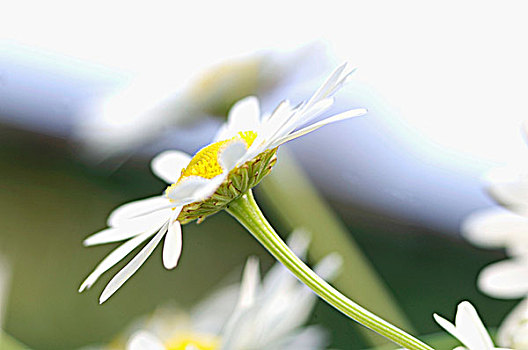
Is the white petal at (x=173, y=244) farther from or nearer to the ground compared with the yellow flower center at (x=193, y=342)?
farther from the ground

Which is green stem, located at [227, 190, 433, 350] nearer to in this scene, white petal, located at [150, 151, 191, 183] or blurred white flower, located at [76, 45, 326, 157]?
white petal, located at [150, 151, 191, 183]

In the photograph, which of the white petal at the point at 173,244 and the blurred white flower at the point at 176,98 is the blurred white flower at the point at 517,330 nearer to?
the white petal at the point at 173,244

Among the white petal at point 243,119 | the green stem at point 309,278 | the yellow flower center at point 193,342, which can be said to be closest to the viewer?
the green stem at point 309,278

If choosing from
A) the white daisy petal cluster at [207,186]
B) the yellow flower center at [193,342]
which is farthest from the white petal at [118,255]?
the yellow flower center at [193,342]

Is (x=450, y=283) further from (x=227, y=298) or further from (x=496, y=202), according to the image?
(x=496, y=202)

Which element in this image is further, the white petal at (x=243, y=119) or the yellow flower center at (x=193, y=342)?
the yellow flower center at (x=193, y=342)

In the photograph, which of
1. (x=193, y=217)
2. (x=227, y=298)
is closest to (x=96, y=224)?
(x=227, y=298)

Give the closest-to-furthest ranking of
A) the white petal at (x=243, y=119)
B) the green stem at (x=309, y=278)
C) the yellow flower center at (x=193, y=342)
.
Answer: the green stem at (x=309, y=278) < the white petal at (x=243, y=119) < the yellow flower center at (x=193, y=342)
